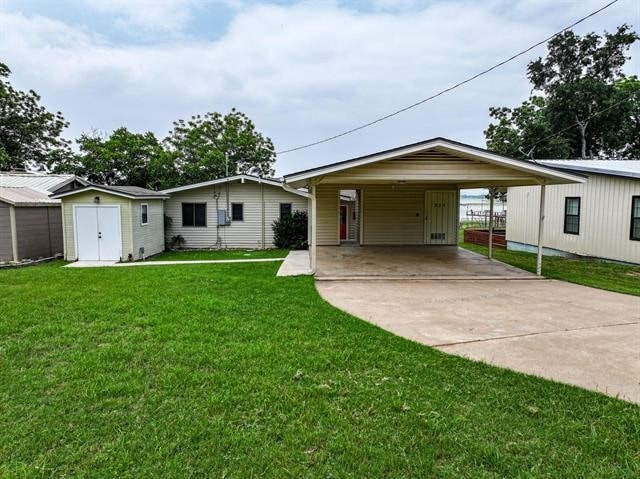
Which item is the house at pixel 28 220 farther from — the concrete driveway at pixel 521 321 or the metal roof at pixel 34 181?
the concrete driveway at pixel 521 321

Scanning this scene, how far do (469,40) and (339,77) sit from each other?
7.48m

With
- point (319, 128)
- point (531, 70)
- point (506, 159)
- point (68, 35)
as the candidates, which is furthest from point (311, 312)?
point (531, 70)

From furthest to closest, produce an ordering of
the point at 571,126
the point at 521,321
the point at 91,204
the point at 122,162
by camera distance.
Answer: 1. the point at 122,162
2. the point at 571,126
3. the point at 91,204
4. the point at 521,321

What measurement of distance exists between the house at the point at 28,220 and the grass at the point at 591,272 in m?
14.9

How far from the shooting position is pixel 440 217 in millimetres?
15453

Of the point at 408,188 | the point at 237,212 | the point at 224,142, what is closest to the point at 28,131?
the point at 224,142

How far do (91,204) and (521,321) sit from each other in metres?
12.4

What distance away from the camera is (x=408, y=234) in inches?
610

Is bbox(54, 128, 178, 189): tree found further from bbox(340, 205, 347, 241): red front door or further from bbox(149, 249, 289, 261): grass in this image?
bbox(340, 205, 347, 241): red front door

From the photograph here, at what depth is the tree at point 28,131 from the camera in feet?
81.6

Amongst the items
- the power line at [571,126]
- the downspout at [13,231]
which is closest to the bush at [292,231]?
the downspout at [13,231]

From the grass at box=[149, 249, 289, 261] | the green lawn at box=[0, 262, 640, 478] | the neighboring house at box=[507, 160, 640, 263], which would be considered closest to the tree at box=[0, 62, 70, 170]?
the grass at box=[149, 249, 289, 261]

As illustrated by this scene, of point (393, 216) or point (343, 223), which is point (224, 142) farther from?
point (393, 216)

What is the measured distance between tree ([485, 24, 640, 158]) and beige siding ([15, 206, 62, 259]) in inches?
868
